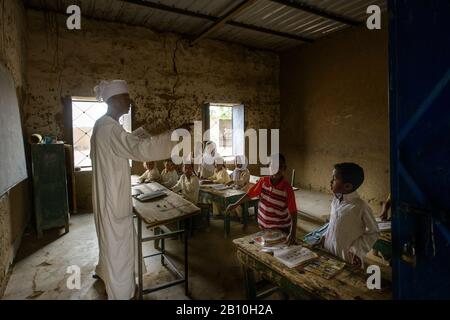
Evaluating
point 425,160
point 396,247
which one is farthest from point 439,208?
point 396,247

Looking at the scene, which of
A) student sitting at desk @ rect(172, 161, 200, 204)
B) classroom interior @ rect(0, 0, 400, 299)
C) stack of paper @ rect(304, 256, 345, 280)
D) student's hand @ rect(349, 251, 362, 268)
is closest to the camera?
stack of paper @ rect(304, 256, 345, 280)

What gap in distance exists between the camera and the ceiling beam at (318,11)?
5668 mm

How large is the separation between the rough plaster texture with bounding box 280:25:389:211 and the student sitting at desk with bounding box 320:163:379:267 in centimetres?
481

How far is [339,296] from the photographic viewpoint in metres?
1.62

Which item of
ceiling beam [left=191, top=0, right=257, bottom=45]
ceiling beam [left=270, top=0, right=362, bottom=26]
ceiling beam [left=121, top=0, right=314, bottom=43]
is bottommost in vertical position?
ceiling beam [left=191, top=0, right=257, bottom=45]

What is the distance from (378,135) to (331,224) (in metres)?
5.05

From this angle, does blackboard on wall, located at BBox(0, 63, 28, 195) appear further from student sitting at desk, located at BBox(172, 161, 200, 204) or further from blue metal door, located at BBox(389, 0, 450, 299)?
blue metal door, located at BBox(389, 0, 450, 299)

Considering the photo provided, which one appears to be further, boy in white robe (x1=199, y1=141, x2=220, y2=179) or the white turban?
boy in white robe (x1=199, y1=141, x2=220, y2=179)

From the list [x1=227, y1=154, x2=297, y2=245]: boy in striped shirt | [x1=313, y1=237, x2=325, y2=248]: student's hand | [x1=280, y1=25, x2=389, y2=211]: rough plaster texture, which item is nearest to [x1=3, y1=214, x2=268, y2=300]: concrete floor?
[x1=227, y1=154, x2=297, y2=245]: boy in striped shirt

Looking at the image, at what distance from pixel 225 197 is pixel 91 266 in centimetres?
213

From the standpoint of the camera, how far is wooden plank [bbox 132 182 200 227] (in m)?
2.68

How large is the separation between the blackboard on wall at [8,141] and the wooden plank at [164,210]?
1.32 m
